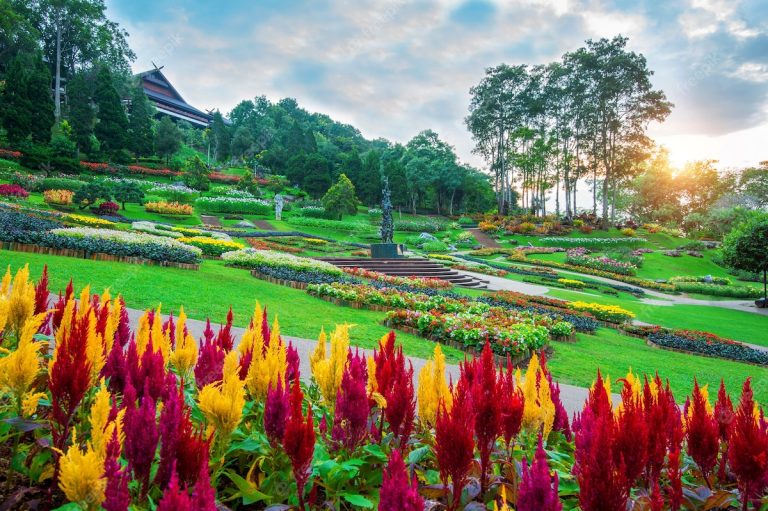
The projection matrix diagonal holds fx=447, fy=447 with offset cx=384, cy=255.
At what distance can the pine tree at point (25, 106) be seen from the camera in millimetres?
35406

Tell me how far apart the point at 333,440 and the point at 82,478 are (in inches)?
35.5

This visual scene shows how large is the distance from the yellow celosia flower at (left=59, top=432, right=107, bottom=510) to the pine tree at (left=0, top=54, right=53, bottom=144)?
149 ft

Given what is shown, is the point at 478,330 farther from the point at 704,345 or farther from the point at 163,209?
the point at 163,209

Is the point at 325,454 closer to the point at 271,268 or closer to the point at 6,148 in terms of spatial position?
the point at 271,268

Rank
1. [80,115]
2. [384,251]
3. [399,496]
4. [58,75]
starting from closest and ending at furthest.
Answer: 1. [399,496]
2. [384,251]
3. [80,115]
4. [58,75]

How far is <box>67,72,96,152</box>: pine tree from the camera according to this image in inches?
1585

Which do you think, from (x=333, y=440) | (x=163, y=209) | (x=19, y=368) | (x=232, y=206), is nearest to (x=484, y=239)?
(x=232, y=206)

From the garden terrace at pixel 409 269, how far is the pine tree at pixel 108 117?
113 ft

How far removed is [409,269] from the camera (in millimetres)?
19766

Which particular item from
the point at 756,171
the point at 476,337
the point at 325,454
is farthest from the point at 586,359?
the point at 756,171

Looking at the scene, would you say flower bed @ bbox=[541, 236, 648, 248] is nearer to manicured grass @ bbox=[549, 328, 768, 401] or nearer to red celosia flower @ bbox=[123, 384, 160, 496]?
manicured grass @ bbox=[549, 328, 768, 401]

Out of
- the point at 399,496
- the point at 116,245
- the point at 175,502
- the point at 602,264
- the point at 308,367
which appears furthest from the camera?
the point at 602,264

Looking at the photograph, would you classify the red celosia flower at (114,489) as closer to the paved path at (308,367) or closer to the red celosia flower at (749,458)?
the red celosia flower at (749,458)

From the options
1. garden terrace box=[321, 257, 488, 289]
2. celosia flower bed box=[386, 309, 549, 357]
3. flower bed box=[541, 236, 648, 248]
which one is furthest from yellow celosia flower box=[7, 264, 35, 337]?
flower bed box=[541, 236, 648, 248]
